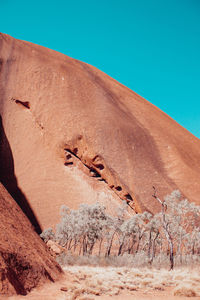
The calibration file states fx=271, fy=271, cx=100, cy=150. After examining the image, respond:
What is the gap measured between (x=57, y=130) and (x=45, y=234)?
43.7 feet

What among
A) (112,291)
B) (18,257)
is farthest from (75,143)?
(18,257)

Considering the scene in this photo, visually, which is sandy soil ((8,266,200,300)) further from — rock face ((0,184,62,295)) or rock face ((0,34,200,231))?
rock face ((0,34,200,231))

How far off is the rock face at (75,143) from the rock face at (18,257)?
19.3 m

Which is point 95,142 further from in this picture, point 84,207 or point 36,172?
point 84,207

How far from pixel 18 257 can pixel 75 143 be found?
1006 inches

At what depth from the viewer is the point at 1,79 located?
38.7 metres

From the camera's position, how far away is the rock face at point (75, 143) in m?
Result: 29.2

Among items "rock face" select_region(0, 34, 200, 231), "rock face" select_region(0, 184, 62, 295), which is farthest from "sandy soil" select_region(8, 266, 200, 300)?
"rock face" select_region(0, 34, 200, 231)

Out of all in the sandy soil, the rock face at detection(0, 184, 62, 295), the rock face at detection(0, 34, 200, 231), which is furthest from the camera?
the rock face at detection(0, 34, 200, 231)

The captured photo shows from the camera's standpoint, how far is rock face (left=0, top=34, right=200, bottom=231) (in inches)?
1148

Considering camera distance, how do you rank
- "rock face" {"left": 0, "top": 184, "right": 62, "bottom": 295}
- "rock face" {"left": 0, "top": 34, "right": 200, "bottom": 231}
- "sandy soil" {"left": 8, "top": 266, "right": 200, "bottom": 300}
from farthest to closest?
"rock face" {"left": 0, "top": 34, "right": 200, "bottom": 231}
"sandy soil" {"left": 8, "top": 266, "right": 200, "bottom": 300}
"rock face" {"left": 0, "top": 184, "right": 62, "bottom": 295}

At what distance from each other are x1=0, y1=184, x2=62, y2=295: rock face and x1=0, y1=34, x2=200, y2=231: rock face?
760 inches

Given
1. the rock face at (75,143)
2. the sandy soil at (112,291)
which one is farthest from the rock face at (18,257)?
the rock face at (75,143)

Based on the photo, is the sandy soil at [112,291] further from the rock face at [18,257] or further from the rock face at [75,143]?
the rock face at [75,143]
